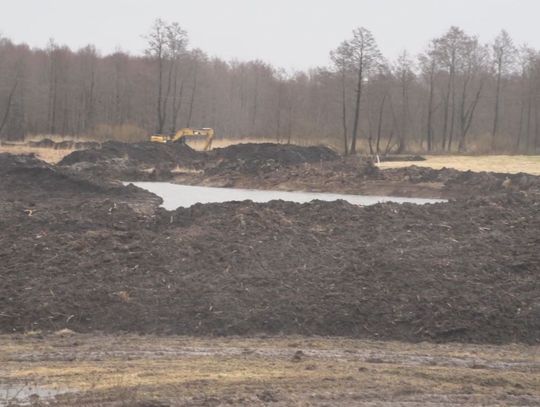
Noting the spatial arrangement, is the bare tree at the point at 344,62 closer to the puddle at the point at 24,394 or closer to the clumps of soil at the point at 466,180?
the clumps of soil at the point at 466,180

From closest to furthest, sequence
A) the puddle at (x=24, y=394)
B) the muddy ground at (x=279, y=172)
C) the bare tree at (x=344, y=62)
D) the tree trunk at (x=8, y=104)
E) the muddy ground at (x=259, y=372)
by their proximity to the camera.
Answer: the puddle at (x=24, y=394) < the muddy ground at (x=259, y=372) < the muddy ground at (x=279, y=172) < the bare tree at (x=344, y=62) < the tree trunk at (x=8, y=104)

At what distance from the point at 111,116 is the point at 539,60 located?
3994 cm

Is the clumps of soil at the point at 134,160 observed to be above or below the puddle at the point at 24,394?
above

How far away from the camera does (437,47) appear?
166 feet

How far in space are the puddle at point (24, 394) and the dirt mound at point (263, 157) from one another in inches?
833

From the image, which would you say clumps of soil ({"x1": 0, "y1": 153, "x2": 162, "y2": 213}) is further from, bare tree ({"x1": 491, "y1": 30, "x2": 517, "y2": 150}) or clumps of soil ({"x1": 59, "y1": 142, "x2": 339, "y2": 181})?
bare tree ({"x1": 491, "y1": 30, "x2": 517, "y2": 150})

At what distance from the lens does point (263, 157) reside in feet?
90.5

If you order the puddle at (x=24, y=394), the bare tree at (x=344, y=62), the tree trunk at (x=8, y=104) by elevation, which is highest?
the bare tree at (x=344, y=62)

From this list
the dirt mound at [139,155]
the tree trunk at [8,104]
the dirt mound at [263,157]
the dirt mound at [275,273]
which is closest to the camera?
the dirt mound at [275,273]

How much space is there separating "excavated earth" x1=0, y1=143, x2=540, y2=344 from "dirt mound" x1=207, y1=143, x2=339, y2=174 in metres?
14.2

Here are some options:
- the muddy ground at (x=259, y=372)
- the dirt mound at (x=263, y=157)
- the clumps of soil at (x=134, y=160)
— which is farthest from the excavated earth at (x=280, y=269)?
the dirt mound at (x=263, y=157)

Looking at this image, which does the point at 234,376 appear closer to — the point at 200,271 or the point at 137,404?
the point at 137,404

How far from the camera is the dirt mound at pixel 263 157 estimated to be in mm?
25891

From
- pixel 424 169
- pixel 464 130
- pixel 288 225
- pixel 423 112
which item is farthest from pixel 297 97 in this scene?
pixel 288 225
